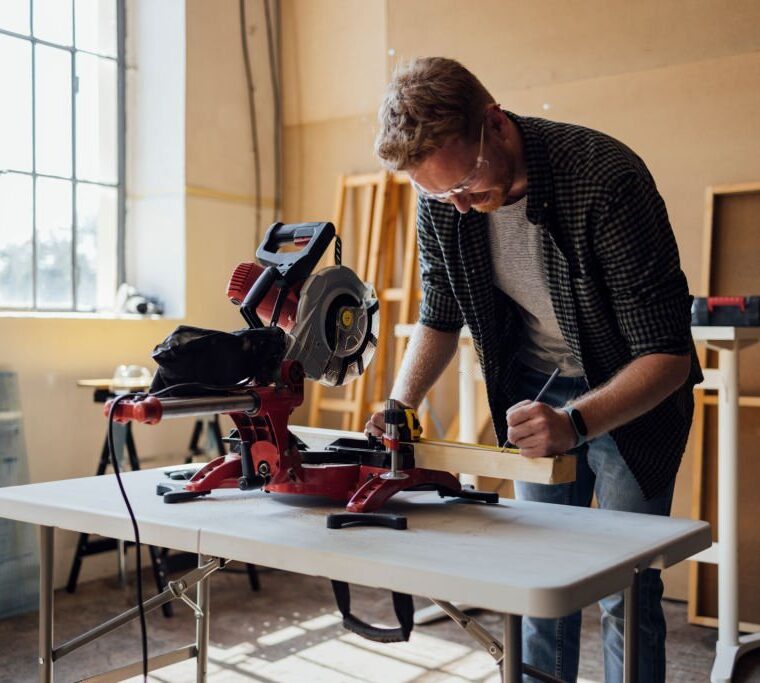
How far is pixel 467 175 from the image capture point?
57.0 inches

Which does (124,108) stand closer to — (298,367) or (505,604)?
(298,367)

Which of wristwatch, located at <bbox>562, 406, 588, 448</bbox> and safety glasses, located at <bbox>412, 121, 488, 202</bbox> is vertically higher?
safety glasses, located at <bbox>412, 121, 488, 202</bbox>

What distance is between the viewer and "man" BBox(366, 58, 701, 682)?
4.57ft

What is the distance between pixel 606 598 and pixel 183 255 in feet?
9.31

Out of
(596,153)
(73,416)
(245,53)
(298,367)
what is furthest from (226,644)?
(245,53)

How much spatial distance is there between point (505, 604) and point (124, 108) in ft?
11.6

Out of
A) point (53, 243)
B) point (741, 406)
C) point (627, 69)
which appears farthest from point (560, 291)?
point (53, 243)

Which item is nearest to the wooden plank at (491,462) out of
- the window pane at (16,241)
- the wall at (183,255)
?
the wall at (183,255)

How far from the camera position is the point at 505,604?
A: 41.3 inches

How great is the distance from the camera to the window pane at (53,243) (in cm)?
373

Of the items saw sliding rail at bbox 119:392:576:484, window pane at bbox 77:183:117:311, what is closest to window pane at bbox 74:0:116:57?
window pane at bbox 77:183:117:311

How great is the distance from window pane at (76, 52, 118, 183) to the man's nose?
9.18 ft

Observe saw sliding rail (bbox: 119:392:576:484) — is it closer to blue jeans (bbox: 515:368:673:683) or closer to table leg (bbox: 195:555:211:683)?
blue jeans (bbox: 515:368:673:683)

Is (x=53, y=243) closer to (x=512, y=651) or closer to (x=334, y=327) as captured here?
(x=334, y=327)
